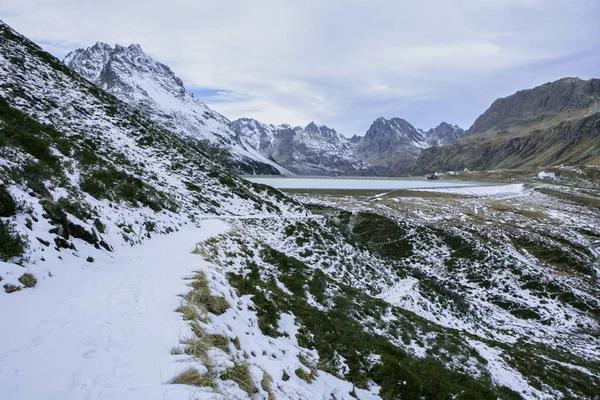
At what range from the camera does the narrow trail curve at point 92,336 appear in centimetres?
445

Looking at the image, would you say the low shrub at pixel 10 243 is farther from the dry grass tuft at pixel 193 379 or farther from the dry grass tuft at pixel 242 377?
the dry grass tuft at pixel 242 377

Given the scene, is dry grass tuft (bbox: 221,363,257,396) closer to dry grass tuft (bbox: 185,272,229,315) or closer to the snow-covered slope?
dry grass tuft (bbox: 185,272,229,315)

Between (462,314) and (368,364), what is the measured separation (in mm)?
17240

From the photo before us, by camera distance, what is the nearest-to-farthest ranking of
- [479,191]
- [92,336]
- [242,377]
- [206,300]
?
[242,377], [92,336], [206,300], [479,191]

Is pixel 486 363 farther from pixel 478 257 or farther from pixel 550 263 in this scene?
pixel 550 263

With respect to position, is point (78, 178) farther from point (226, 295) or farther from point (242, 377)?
point (242, 377)

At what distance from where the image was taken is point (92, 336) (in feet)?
19.6

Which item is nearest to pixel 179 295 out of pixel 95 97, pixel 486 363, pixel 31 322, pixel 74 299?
pixel 74 299

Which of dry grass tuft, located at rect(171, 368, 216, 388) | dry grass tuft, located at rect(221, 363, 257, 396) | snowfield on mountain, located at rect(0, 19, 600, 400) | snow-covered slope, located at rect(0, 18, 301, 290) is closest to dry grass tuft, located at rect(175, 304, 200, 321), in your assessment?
snowfield on mountain, located at rect(0, 19, 600, 400)

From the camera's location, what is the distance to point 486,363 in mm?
14859

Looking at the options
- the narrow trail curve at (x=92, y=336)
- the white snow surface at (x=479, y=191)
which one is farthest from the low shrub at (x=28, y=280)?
the white snow surface at (x=479, y=191)

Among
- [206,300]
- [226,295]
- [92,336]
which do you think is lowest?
[226,295]

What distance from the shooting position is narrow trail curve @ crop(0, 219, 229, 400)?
4.45 m

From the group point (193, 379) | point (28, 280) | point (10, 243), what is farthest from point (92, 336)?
point (10, 243)
